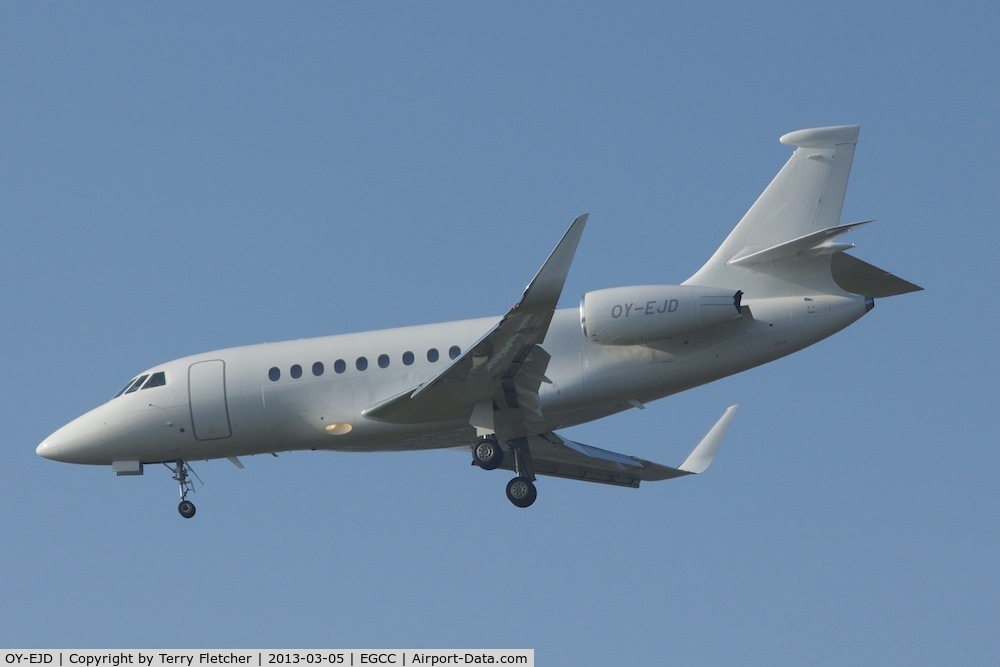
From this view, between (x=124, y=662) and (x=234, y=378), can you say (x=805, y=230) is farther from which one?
(x=124, y=662)

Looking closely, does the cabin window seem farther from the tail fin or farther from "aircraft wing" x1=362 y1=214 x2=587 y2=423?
the tail fin

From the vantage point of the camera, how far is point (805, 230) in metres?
30.6

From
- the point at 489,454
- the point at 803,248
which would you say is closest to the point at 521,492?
the point at 489,454

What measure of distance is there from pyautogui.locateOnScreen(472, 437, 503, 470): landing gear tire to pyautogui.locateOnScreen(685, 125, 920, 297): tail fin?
15.9 feet

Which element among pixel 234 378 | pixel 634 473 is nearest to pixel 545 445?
pixel 634 473

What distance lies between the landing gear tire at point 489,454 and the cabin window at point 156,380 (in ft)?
21.5

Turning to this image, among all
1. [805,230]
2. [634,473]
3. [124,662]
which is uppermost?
[805,230]

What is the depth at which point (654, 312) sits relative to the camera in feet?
94.4

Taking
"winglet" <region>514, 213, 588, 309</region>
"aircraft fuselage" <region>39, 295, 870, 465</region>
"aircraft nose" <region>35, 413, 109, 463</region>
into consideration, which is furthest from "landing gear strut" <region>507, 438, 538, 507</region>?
"aircraft nose" <region>35, 413, 109, 463</region>

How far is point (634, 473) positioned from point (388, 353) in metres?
6.77

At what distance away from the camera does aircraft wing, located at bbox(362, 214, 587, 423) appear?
26.5 m

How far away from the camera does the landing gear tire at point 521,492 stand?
3108 cm

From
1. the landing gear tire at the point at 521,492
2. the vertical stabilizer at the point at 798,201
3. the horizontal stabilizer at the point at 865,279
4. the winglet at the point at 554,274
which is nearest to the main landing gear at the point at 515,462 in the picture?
the landing gear tire at the point at 521,492

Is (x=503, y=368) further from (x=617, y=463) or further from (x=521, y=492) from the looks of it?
(x=617, y=463)
